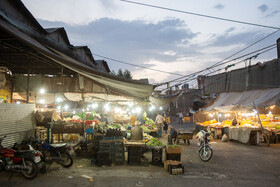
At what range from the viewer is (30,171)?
626 centimetres

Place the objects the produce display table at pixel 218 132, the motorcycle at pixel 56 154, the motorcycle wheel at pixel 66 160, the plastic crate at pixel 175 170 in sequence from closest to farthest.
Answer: the plastic crate at pixel 175 170, the motorcycle at pixel 56 154, the motorcycle wheel at pixel 66 160, the produce display table at pixel 218 132

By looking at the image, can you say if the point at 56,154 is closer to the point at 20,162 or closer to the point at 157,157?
the point at 20,162

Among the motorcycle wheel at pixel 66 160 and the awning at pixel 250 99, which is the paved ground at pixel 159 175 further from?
the awning at pixel 250 99

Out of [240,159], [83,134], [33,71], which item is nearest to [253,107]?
[240,159]

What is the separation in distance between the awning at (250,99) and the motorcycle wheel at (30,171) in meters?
14.1

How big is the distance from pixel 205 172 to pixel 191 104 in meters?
36.4

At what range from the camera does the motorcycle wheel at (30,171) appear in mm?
6206

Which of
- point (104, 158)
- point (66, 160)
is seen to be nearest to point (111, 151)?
point (104, 158)

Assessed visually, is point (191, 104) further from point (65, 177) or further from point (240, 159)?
point (65, 177)

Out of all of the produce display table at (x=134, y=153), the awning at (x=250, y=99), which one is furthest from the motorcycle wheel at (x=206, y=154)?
the awning at (x=250, y=99)

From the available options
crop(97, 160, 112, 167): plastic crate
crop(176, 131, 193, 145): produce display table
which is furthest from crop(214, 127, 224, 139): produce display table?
crop(97, 160, 112, 167): plastic crate

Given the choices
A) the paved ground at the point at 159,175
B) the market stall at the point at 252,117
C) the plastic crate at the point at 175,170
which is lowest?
the paved ground at the point at 159,175

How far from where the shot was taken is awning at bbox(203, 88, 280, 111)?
13.7 meters

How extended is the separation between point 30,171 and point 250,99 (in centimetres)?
1609
